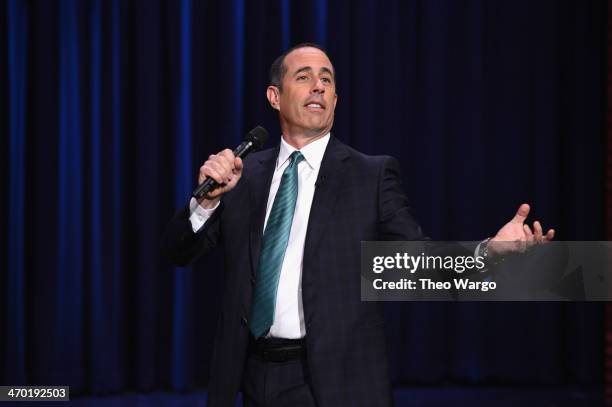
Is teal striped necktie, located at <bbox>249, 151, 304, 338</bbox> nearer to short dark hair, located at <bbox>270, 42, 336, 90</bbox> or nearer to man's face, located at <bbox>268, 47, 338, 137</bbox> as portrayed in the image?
man's face, located at <bbox>268, 47, 338, 137</bbox>

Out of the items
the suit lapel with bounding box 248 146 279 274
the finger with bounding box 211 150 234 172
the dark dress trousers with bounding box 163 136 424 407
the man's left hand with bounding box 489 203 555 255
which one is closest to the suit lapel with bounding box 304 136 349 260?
the dark dress trousers with bounding box 163 136 424 407

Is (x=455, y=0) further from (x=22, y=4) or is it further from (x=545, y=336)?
(x=22, y=4)

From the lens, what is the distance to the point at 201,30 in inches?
140

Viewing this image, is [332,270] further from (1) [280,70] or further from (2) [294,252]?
(1) [280,70]

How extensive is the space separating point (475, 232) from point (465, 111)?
627 millimetres

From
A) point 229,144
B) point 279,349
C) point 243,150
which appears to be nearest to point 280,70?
point 243,150

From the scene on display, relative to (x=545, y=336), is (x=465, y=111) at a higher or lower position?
higher

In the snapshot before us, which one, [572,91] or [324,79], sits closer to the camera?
[324,79]

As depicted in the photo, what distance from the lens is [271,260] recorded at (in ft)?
4.79

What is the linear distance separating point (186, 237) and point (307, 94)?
0.44m

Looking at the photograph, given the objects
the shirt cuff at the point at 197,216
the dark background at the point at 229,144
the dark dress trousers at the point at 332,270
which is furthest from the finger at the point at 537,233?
the dark background at the point at 229,144

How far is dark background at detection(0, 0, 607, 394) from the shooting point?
11.4 feet

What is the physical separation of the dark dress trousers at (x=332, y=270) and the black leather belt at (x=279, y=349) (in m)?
0.04

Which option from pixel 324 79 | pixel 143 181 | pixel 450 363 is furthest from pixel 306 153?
pixel 450 363
